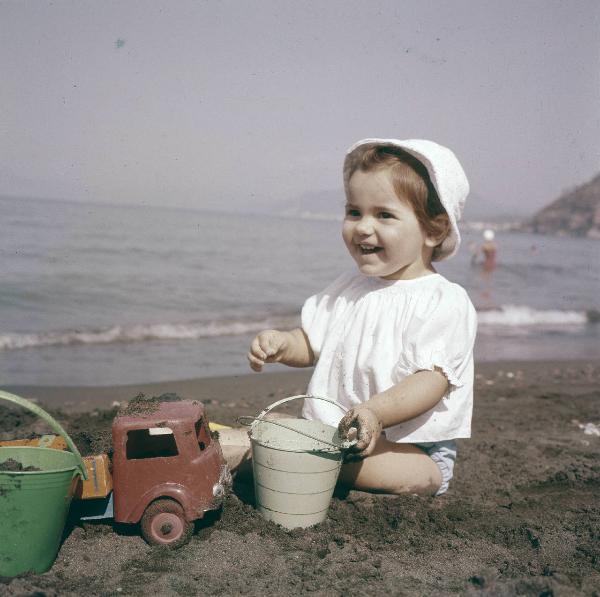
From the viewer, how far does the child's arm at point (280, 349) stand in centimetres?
299

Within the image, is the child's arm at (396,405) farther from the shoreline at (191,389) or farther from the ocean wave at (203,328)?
the ocean wave at (203,328)

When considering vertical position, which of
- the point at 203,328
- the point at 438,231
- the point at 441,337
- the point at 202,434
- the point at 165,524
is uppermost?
the point at 438,231

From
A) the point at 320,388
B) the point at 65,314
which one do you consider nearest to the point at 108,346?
the point at 65,314

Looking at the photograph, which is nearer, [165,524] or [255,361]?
[165,524]

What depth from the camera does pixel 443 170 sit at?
279 cm

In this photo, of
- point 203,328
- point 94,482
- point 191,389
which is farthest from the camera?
point 203,328

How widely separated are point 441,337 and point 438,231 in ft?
1.72

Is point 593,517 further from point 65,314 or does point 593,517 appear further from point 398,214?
point 65,314

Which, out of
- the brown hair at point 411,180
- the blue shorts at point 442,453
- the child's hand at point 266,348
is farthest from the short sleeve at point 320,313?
the blue shorts at point 442,453

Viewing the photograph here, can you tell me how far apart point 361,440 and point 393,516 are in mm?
563

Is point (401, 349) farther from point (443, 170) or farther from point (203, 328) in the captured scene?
point (203, 328)

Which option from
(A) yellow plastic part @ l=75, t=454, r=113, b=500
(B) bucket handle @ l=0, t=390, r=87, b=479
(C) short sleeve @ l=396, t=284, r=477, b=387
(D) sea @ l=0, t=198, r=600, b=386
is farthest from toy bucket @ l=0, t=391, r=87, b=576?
(D) sea @ l=0, t=198, r=600, b=386

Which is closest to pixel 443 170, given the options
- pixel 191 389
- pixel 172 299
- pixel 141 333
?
pixel 191 389

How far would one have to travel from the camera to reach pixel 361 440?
2.36 m
